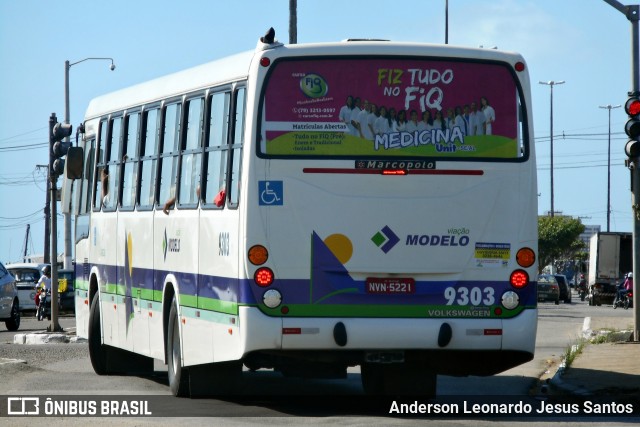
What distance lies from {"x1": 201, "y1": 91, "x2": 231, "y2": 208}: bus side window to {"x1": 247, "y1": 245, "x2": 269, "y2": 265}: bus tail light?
3.05 feet

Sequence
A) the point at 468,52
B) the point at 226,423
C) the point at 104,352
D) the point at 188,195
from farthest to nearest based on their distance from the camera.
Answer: the point at 104,352 → the point at 188,195 → the point at 468,52 → the point at 226,423

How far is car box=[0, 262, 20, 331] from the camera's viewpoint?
33781mm

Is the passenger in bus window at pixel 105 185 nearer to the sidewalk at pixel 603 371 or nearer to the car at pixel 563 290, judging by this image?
the sidewalk at pixel 603 371

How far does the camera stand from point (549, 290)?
231 feet

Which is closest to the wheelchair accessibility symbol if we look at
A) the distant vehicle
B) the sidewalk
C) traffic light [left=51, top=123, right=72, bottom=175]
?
the sidewalk

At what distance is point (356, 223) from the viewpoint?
13.3 m

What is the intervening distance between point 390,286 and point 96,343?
6.87m

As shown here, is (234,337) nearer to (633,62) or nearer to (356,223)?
(356,223)

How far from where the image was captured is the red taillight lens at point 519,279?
44.1ft

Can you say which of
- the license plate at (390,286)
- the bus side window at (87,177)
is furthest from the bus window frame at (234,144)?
the bus side window at (87,177)

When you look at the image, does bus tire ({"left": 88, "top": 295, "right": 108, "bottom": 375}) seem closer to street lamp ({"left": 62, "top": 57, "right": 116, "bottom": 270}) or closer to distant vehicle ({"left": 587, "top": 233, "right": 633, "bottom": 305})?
street lamp ({"left": 62, "top": 57, "right": 116, "bottom": 270})

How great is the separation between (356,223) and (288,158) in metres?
0.83

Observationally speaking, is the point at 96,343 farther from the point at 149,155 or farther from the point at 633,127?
the point at 633,127

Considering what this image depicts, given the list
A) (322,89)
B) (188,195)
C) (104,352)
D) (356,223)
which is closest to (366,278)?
(356,223)
